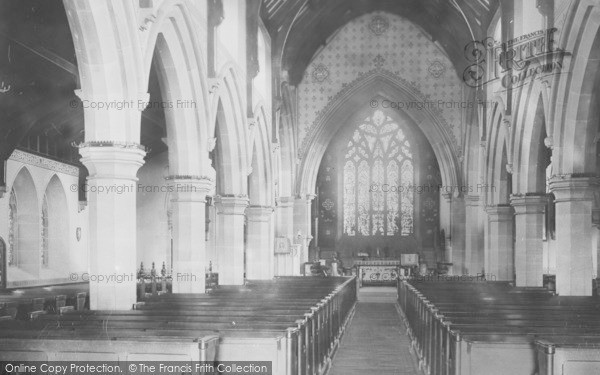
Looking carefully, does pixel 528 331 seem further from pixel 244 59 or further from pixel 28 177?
pixel 28 177

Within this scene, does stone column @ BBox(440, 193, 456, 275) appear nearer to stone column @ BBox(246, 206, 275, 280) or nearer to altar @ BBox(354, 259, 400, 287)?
altar @ BBox(354, 259, 400, 287)

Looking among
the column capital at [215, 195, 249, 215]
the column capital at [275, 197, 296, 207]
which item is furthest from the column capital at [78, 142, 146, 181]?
the column capital at [275, 197, 296, 207]

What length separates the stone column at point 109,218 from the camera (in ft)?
30.0

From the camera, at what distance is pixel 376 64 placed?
92.8 feet

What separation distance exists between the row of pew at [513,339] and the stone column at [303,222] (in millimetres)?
17943

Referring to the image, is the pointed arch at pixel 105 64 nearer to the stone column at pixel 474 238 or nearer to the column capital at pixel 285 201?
the column capital at pixel 285 201

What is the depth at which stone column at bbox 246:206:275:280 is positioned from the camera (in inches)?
803

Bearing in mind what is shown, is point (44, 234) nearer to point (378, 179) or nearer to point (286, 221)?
point (286, 221)

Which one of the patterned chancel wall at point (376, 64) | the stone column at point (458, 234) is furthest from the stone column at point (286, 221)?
the stone column at point (458, 234)

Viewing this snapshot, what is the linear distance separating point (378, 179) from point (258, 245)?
497 inches

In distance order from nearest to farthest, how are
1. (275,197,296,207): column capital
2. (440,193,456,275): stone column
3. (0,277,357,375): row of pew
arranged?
(0,277,357,375): row of pew → (275,197,296,207): column capital → (440,193,456,275): stone column

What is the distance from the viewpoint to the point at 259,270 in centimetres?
2041

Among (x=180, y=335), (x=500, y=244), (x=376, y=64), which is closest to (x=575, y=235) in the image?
(x=500, y=244)

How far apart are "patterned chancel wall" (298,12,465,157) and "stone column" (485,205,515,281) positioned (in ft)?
27.2
